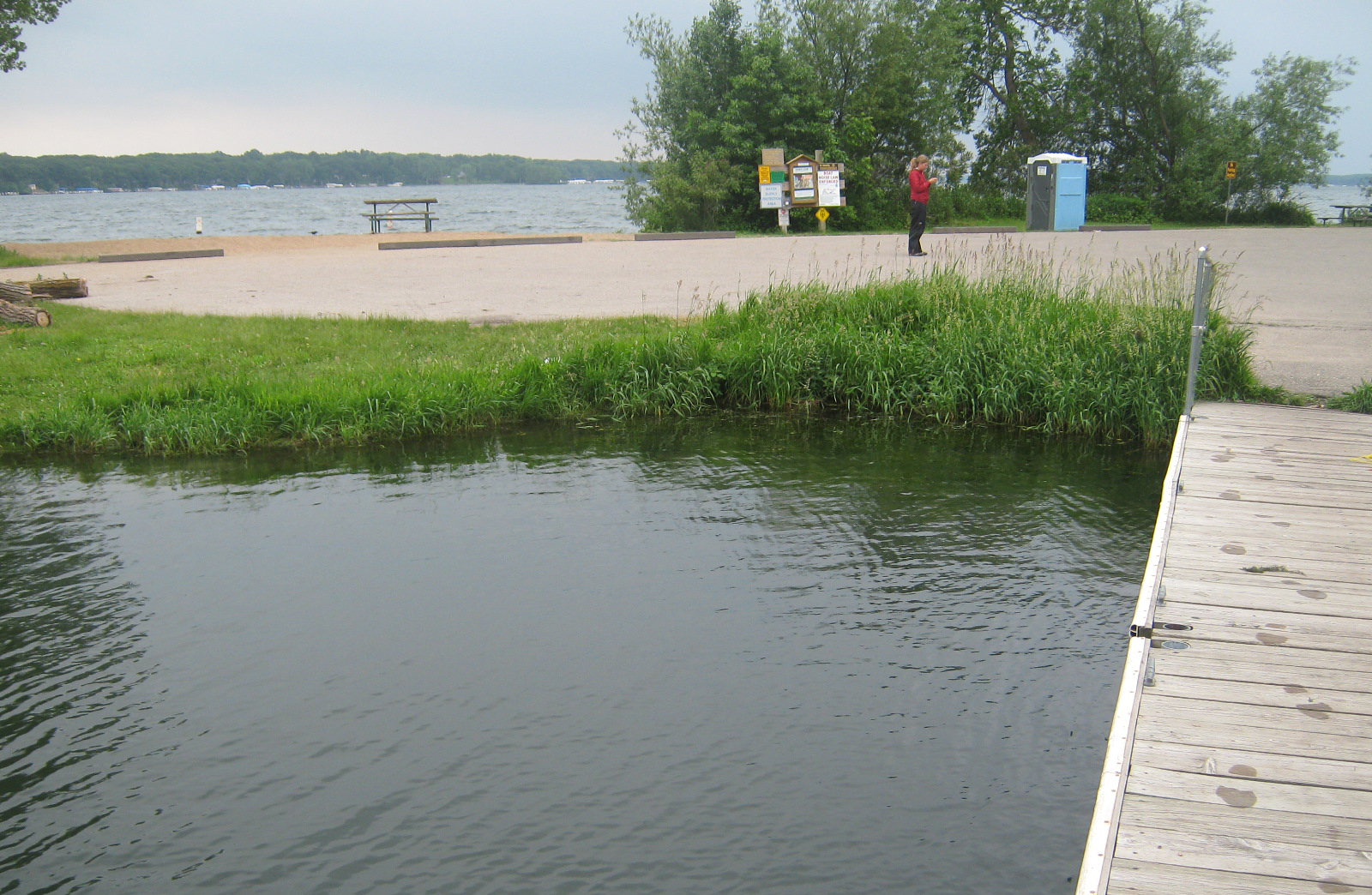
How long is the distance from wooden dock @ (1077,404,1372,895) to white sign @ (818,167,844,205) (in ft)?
86.0

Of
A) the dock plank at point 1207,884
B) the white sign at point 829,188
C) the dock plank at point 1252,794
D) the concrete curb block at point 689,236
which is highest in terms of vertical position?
the white sign at point 829,188

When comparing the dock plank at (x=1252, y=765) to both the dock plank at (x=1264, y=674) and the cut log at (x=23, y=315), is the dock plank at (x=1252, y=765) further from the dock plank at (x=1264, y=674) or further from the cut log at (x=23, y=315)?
the cut log at (x=23, y=315)

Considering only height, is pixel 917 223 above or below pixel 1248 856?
above

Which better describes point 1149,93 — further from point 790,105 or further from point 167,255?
point 167,255

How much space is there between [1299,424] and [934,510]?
284cm

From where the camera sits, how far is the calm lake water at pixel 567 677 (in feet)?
14.5

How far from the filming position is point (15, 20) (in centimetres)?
2352

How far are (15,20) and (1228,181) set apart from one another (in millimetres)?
35325

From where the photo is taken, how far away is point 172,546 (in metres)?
7.74

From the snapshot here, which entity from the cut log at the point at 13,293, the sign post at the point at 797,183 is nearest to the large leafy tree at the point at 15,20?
the cut log at the point at 13,293

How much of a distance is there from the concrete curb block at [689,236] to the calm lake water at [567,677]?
22.1 metres

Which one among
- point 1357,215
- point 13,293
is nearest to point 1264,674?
point 13,293

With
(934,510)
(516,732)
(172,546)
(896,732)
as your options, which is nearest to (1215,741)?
(896,732)

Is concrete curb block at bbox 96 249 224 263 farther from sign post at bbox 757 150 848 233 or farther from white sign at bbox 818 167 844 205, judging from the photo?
white sign at bbox 818 167 844 205
